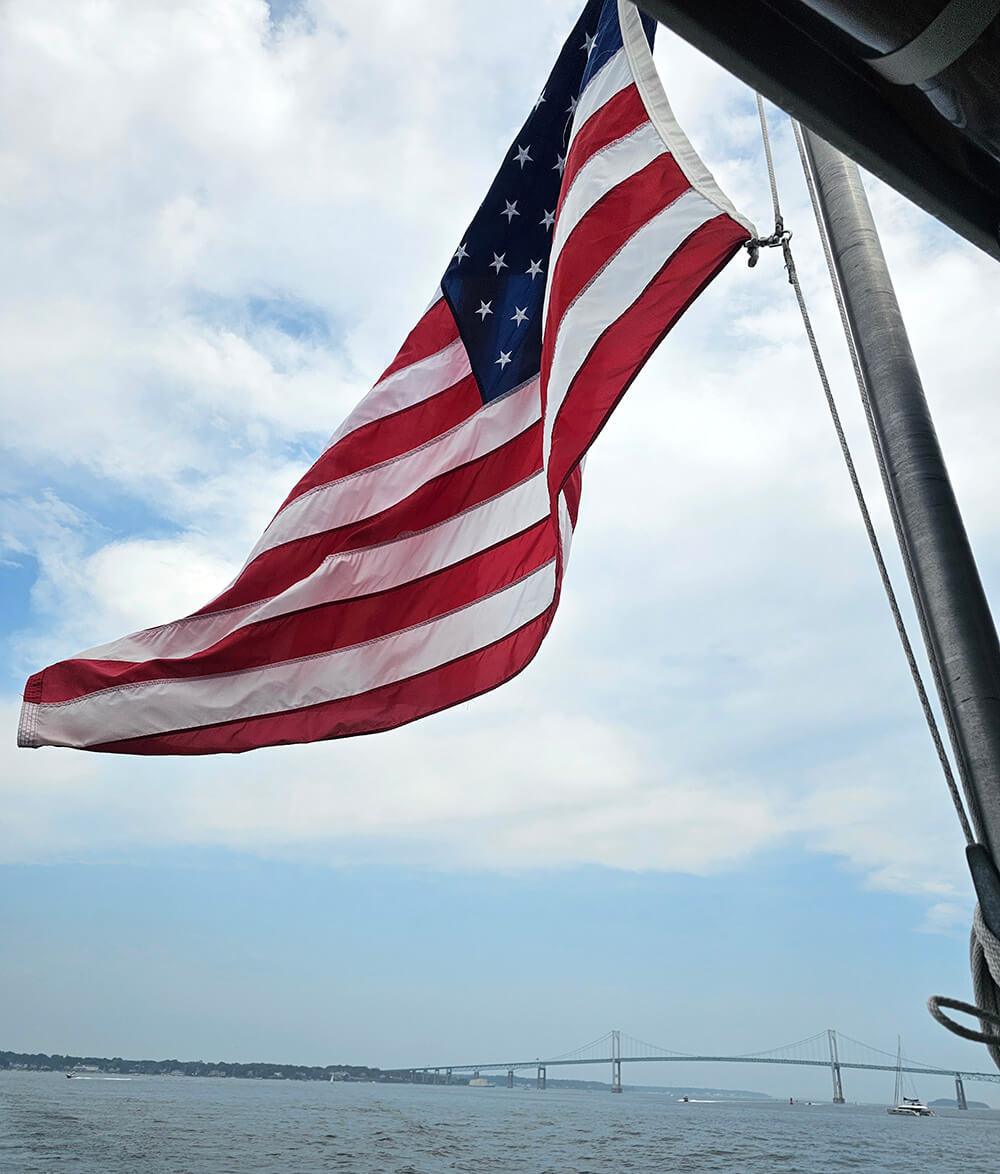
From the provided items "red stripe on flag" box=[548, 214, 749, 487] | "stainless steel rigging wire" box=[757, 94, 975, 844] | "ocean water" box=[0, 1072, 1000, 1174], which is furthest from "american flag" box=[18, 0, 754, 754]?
"ocean water" box=[0, 1072, 1000, 1174]

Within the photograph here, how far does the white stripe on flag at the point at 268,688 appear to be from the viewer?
521 centimetres

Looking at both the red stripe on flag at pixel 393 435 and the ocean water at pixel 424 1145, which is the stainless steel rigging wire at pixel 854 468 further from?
the ocean water at pixel 424 1145

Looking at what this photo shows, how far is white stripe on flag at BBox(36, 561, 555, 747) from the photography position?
5.21 meters

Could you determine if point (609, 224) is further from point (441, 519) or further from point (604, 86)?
point (441, 519)

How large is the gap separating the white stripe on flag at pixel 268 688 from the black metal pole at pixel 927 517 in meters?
2.49

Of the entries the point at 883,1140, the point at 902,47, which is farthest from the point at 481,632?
the point at 883,1140

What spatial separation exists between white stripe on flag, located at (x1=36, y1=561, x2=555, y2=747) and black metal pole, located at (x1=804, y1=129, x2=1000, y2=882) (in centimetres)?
249

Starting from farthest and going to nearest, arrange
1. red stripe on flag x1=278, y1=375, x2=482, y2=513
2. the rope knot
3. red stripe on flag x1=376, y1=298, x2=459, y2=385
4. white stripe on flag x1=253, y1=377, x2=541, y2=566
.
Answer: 1. red stripe on flag x1=376, y1=298, x2=459, y2=385
2. red stripe on flag x1=278, y1=375, x2=482, y2=513
3. white stripe on flag x1=253, y1=377, x2=541, y2=566
4. the rope knot

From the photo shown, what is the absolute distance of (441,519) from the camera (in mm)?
5492

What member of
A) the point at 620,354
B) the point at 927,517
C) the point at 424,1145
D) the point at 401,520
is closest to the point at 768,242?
the point at 620,354

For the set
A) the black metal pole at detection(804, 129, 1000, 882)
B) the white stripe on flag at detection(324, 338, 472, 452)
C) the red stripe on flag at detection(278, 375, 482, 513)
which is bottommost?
the black metal pole at detection(804, 129, 1000, 882)

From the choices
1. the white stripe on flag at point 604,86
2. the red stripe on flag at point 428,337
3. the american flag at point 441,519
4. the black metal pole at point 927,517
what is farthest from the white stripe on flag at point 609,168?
the red stripe on flag at point 428,337

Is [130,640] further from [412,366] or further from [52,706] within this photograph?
[412,366]

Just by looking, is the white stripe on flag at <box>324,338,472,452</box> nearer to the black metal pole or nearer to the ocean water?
the black metal pole
